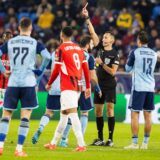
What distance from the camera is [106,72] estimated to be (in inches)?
703

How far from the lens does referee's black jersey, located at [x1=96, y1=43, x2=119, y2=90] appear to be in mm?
17703

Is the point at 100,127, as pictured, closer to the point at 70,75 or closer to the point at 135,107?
the point at 135,107

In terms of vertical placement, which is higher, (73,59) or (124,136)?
(73,59)

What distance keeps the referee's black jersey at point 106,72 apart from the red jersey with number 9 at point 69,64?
2.55m

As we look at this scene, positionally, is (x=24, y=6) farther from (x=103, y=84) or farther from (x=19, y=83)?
(x=19, y=83)

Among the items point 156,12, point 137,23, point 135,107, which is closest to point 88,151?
point 135,107

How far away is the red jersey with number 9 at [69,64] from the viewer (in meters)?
15.1

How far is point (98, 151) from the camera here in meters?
15.8

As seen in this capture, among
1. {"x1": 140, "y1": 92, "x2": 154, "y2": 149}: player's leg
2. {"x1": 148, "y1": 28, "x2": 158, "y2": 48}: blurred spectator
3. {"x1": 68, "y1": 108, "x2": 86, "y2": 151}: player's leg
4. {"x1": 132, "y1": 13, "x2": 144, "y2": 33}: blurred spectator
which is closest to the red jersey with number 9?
{"x1": 68, "y1": 108, "x2": 86, "y2": 151}: player's leg

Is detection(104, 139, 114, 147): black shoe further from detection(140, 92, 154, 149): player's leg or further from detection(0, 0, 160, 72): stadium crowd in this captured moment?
detection(0, 0, 160, 72): stadium crowd

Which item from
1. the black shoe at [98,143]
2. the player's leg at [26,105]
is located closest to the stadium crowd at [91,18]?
the black shoe at [98,143]

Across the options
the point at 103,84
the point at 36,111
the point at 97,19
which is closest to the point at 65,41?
the point at 103,84

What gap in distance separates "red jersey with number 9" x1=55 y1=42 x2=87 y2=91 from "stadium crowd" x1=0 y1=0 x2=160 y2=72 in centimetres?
1465

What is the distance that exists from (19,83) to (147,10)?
60.4 ft
